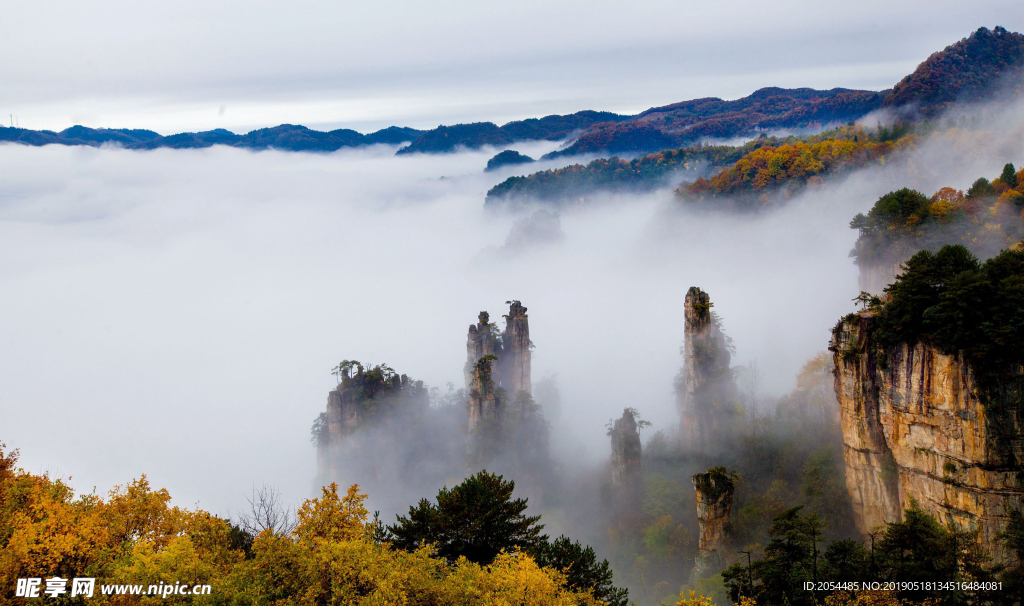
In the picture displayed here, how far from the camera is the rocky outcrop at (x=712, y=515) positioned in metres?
36.7

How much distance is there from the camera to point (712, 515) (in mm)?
37031

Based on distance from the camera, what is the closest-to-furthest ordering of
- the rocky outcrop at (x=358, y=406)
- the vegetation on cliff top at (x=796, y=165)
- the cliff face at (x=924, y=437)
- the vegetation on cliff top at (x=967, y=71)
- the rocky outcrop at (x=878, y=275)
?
the cliff face at (x=924, y=437) < the rocky outcrop at (x=878, y=275) < the rocky outcrop at (x=358, y=406) < the vegetation on cliff top at (x=796, y=165) < the vegetation on cliff top at (x=967, y=71)

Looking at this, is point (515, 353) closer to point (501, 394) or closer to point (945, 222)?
point (501, 394)

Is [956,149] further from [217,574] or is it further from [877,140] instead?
[217,574]

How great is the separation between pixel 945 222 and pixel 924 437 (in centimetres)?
2749

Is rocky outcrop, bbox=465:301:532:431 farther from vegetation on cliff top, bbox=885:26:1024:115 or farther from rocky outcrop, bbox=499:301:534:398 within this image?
vegetation on cliff top, bbox=885:26:1024:115

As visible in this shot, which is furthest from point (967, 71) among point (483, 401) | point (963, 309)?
point (963, 309)

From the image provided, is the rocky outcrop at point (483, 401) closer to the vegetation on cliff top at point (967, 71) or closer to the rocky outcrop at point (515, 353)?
the rocky outcrop at point (515, 353)

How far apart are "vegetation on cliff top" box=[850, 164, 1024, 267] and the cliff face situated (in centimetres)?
2142

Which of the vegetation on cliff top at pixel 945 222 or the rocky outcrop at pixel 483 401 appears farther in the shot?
the rocky outcrop at pixel 483 401

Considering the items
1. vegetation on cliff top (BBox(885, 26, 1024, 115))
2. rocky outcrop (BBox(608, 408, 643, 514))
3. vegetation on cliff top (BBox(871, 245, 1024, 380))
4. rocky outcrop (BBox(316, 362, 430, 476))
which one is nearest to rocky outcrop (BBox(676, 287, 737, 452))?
rocky outcrop (BBox(608, 408, 643, 514))

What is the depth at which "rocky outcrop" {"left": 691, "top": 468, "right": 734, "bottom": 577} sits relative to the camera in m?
36.7

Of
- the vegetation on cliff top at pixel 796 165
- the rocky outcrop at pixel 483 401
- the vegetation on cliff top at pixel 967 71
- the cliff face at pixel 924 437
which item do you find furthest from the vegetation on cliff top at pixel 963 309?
the vegetation on cliff top at pixel 967 71

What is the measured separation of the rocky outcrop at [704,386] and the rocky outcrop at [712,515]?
21082mm
